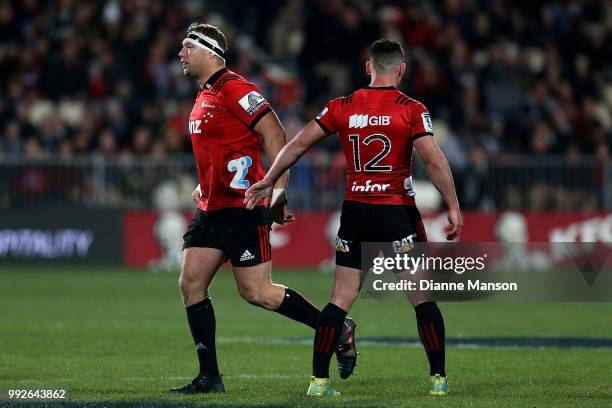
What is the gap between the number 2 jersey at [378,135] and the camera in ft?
26.7

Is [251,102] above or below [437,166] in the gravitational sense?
above

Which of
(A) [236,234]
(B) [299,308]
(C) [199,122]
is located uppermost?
(C) [199,122]

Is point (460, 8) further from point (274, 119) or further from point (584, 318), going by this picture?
point (274, 119)

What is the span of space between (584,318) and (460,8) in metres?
12.4

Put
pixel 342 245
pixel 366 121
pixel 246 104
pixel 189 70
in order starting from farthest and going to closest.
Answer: pixel 189 70
pixel 246 104
pixel 342 245
pixel 366 121

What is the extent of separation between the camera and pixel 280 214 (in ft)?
28.8

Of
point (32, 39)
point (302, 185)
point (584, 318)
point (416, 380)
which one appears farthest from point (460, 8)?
point (416, 380)

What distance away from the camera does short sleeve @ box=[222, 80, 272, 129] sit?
28.7ft

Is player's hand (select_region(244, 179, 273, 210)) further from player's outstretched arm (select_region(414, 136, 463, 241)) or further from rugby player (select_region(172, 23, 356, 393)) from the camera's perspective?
player's outstretched arm (select_region(414, 136, 463, 241))

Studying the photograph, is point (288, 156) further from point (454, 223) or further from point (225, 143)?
point (454, 223)

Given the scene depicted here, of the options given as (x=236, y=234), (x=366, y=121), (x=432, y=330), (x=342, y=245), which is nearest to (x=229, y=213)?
(x=236, y=234)

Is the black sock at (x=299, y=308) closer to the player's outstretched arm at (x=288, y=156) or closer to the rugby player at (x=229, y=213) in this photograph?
the rugby player at (x=229, y=213)

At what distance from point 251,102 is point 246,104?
35 millimetres

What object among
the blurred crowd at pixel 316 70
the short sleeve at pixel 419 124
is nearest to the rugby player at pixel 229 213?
the short sleeve at pixel 419 124
